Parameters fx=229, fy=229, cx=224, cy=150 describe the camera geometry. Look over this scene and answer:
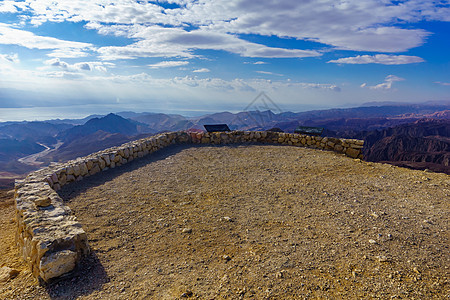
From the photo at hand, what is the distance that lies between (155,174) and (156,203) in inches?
96.7

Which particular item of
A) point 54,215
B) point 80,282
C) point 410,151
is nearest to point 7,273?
point 54,215

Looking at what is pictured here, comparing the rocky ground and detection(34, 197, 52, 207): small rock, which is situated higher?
detection(34, 197, 52, 207): small rock

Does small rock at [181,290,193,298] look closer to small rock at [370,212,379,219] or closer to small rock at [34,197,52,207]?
small rock at [34,197,52,207]

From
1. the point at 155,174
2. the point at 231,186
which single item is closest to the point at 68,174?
the point at 155,174

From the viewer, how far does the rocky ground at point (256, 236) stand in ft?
10.3

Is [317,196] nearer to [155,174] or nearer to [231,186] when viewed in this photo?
[231,186]

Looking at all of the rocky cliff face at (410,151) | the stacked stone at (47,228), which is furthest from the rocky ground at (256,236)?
the rocky cliff face at (410,151)

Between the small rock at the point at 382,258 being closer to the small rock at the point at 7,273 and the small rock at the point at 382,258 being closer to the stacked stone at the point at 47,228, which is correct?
the stacked stone at the point at 47,228

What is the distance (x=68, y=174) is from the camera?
7094 mm

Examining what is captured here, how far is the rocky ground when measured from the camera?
3.15m

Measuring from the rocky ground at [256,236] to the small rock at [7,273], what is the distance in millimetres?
83

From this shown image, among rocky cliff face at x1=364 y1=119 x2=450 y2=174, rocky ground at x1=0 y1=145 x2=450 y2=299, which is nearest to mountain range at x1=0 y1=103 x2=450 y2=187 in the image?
rocky cliff face at x1=364 y1=119 x2=450 y2=174

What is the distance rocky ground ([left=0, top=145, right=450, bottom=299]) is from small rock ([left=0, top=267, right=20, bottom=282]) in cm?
8

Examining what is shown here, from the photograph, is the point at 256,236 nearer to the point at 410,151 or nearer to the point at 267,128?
the point at 267,128
